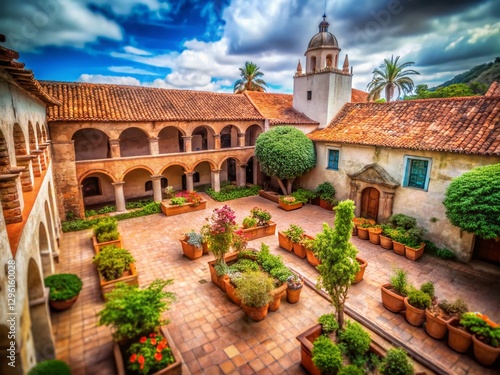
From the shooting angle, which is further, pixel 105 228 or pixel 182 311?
pixel 105 228

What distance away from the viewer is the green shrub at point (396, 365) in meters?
5.46

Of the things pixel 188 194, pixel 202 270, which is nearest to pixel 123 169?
pixel 188 194

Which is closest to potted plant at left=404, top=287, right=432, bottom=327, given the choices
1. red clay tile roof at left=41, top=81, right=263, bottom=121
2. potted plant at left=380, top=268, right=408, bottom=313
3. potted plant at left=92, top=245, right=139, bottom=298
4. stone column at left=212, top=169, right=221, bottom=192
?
potted plant at left=380, top=268, right=408, bottom=313

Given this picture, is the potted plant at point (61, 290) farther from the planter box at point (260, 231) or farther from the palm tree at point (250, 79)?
the palm tree at point (250, 79)

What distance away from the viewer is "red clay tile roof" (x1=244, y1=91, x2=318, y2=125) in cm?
2089

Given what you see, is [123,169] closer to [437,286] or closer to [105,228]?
[105,228]

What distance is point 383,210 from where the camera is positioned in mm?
14562

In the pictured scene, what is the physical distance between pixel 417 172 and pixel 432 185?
38.2 inches

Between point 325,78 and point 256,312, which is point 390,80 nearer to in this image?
point 325,78

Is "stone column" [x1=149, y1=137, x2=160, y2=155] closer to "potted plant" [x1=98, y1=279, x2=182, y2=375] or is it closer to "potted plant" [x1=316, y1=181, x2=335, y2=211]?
"potted plant" [x1=316, y1=181, x2=335, y2=211]

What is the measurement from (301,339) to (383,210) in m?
10.4

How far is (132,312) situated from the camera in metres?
5.77

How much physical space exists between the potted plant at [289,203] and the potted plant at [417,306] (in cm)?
1005

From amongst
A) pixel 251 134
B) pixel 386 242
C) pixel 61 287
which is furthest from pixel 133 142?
pixel 386 242
